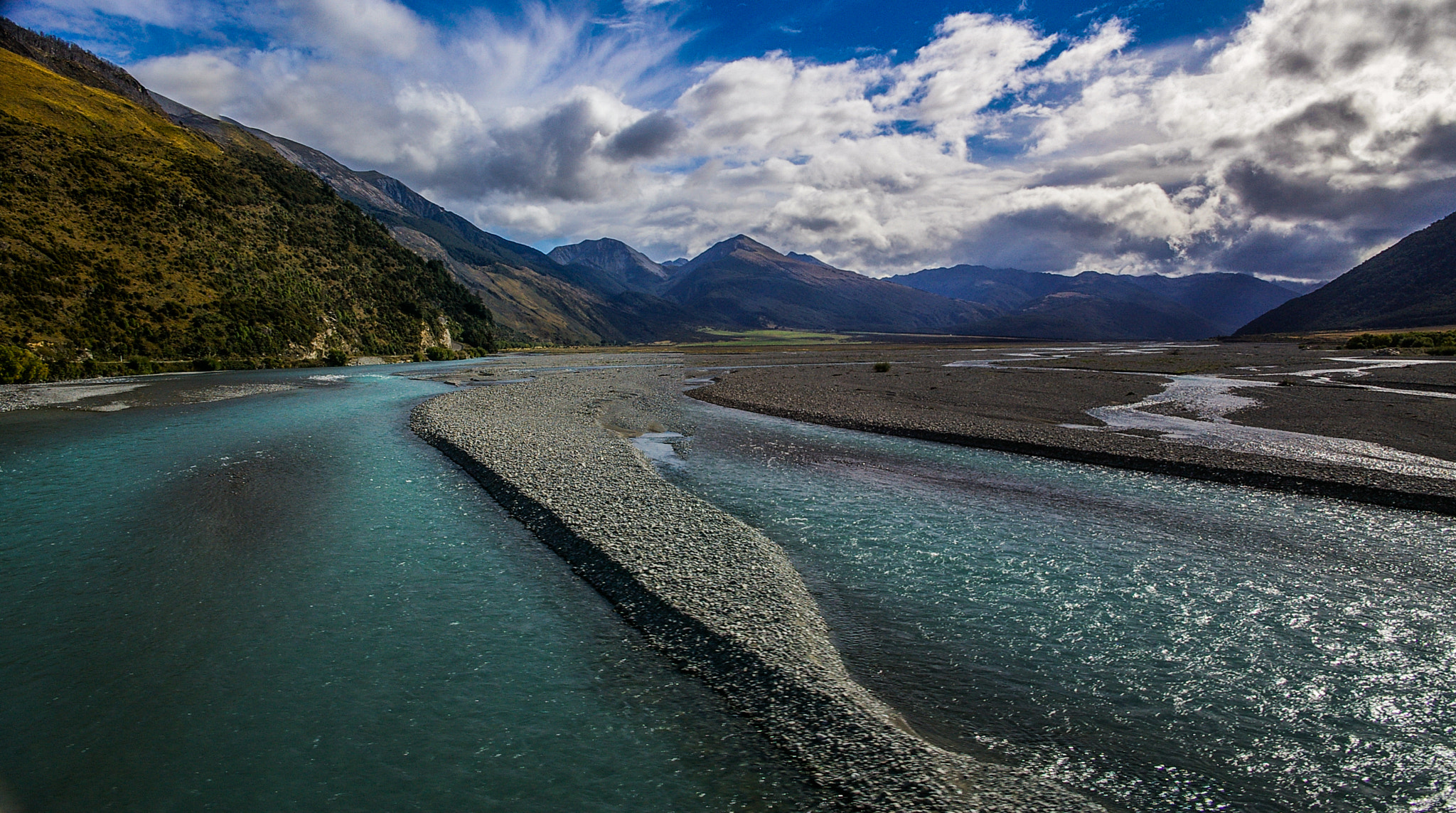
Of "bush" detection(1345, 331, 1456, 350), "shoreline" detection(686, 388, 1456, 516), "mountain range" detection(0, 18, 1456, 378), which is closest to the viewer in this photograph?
"shoreline" detection(686, 388, 1456, 516)

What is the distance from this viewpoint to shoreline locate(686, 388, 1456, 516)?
67.9 feet

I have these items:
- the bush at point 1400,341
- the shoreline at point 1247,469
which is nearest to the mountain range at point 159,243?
the shoreline at point 1247,469

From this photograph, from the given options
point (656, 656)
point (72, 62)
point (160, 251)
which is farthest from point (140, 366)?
point (72, 62)

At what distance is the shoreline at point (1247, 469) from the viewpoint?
20.7 m

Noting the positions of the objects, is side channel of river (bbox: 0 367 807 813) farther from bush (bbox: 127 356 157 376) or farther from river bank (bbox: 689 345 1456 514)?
bush (bbox: 127 356 157 376)

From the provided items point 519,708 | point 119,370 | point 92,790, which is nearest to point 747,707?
point 519,708

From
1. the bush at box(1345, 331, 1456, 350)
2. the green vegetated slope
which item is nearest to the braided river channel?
the green vegetated slope

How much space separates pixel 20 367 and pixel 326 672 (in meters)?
80.3

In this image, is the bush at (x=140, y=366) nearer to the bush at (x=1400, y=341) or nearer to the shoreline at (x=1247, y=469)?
the shoreline at (x=1247, y=469)

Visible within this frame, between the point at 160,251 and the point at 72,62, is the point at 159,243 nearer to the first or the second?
the point at 160,251

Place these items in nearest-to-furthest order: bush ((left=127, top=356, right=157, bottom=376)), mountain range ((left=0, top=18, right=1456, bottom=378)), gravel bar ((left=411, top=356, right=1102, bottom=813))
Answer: gravel bar ((left=411, top=356, right=1102, bottom=813)) < bush ((left=127, top=356, right=157, bottom=376)) < mountain range ((left=0, top=18, right=1456, bottom=378))

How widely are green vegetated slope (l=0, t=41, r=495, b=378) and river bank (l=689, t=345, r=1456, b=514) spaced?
73.0 m

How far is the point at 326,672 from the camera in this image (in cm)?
1050

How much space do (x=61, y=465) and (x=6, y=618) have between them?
63.7 ft
